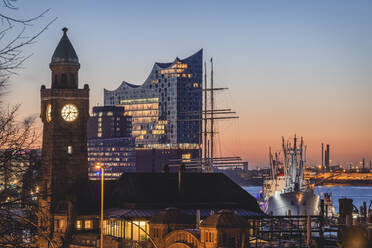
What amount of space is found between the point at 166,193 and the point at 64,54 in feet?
63.2

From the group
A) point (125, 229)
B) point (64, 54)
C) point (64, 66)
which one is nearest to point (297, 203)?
point (64, 66)

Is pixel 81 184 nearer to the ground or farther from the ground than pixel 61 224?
farther from the ground

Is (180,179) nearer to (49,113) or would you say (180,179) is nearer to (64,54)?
(49,113)

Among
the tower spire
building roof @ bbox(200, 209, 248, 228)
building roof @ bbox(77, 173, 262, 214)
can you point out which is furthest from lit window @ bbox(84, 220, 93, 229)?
building roof @ bbox(200, 209, 248, 228)

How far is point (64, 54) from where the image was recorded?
89.2 metres

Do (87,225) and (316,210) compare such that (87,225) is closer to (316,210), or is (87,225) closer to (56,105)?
(56,105)

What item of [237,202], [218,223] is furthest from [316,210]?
[218,223]

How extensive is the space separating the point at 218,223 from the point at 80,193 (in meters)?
36.9

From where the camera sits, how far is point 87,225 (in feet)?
274

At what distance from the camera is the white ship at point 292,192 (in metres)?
170

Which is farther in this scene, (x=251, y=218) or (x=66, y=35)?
(x=66, y=35)

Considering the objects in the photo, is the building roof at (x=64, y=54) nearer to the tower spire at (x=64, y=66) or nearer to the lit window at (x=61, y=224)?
the tower spire at (x=64, y=66)

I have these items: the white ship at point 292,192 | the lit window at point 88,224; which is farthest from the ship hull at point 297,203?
the lit window at point 88,224

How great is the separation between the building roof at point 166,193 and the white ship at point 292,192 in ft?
227
